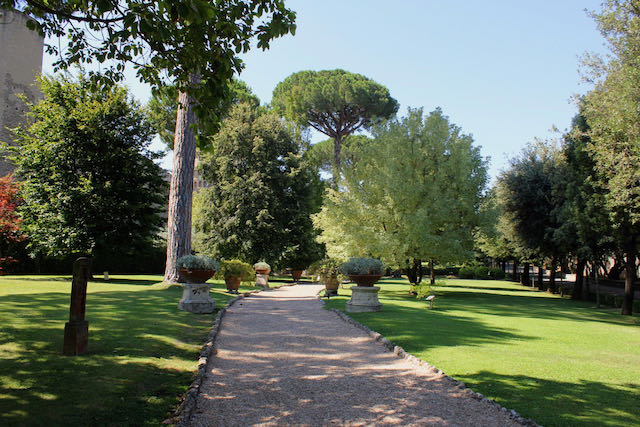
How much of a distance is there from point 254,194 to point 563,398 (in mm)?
25556

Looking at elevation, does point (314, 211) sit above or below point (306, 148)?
below

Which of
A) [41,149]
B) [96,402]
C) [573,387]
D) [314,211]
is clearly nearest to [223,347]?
[96,402]

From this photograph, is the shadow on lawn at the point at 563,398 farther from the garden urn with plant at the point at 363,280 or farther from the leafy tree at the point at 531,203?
the leafy tree at the point at 531,203

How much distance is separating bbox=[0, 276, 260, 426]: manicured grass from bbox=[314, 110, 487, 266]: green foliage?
1151 cm

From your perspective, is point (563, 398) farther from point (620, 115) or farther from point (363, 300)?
point (620, 115)

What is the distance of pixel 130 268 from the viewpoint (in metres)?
32.6

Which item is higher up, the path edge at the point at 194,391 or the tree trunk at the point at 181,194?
the tree trunk at the point at 181,194

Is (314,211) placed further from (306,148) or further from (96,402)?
(96,402)

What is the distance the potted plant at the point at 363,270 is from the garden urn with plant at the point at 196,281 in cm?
393

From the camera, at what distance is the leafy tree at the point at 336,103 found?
3753cm

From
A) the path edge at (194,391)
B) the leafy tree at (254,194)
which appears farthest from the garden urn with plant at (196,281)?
the leafy tree at (254,194)

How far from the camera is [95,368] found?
18.4ft

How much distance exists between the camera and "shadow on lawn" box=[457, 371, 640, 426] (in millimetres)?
4527

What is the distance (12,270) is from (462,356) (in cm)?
2638
